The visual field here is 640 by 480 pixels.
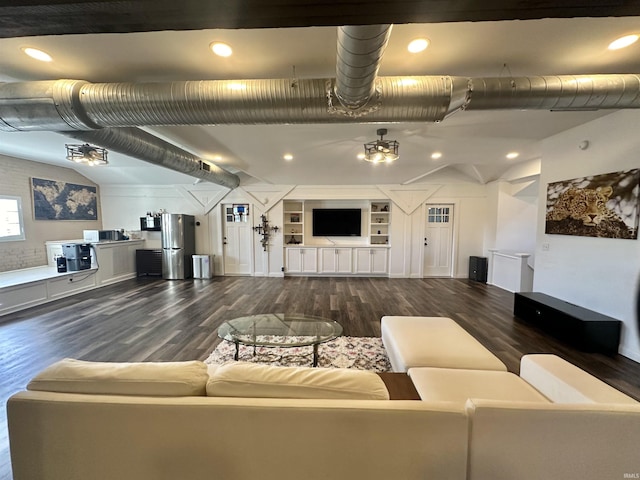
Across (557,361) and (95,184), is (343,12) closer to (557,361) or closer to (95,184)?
(557,361)

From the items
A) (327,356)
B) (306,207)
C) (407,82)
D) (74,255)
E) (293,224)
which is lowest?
(327,356)

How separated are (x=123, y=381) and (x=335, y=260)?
5694mm

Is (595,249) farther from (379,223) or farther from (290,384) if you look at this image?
(379,223)

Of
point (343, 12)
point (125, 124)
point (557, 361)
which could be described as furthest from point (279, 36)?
point (557, 361)

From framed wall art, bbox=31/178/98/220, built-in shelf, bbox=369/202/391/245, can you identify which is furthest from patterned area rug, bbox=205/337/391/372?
framed wall art, bbox=31/178/98/220

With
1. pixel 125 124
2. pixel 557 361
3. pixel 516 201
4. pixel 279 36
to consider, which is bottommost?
pixel 557 361

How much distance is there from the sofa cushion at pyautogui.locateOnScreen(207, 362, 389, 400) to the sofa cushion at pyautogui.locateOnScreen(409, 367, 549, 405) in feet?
1.81

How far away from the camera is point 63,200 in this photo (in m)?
5.74

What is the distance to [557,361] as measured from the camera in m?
1.61

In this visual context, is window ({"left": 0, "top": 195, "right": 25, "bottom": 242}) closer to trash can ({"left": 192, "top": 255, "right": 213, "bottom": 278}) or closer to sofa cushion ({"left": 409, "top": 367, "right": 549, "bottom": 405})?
trash can ({"left": 192, "top": 255, "right": 213, "bottom": 278})

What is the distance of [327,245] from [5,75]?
5.63 metres

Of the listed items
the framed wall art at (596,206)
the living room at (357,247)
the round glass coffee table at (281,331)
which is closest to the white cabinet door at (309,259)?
the living room at (357,247)

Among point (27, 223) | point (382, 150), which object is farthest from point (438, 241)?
point (27, 223)

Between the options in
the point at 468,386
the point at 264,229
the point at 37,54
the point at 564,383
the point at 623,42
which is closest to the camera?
the point at 564,383
